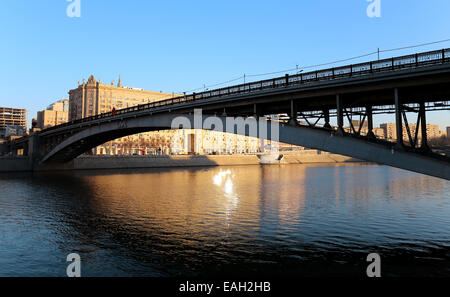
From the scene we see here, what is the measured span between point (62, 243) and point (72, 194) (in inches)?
806

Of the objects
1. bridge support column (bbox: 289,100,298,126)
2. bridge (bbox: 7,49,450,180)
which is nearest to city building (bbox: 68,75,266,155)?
bridge (bbox: 7,49,450,180)

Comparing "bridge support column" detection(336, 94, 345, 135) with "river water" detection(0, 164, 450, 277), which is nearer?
"river water" detection(0, 164, 450, 277)

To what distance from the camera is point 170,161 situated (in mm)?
88500

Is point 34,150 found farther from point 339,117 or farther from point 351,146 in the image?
point 351,146

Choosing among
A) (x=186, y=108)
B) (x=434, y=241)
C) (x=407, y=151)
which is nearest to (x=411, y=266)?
(x=434, y=241)

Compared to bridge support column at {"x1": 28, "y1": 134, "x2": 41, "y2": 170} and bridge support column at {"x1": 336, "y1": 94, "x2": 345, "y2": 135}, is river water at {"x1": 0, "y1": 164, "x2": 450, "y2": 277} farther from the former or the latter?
bridge support column at {"x1": 28, "y1": 134, "x2": 41, "y2": 170}

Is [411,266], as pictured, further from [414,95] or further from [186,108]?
[186,108]

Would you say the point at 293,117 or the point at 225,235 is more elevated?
the point at 293,117

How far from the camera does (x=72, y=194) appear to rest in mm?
35562

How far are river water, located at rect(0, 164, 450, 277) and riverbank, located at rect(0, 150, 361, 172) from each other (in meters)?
39.8

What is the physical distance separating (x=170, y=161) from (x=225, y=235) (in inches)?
2835

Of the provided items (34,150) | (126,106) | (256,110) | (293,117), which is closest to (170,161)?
(34,150)

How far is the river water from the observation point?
13383 millimetres

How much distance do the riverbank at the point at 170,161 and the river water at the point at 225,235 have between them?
39.8 m
